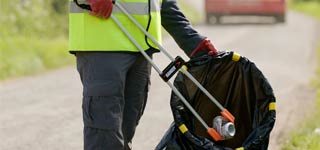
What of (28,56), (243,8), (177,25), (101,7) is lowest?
(243,8)

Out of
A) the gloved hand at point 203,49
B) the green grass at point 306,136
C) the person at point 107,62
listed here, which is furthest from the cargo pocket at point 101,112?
the green grass at point 306,136

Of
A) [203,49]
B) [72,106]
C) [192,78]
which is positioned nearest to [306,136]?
[203,49]

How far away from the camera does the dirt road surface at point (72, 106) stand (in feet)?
22.0

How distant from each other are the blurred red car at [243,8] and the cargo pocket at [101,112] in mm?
22952

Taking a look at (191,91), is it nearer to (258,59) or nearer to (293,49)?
(258,59)

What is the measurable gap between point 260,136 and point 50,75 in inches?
320

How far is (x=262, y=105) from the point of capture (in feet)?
13.9

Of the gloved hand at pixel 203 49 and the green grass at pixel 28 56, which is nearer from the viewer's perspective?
the gloved hand at pixel 203 49

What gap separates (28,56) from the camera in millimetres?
12664

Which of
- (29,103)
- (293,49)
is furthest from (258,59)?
(29,103)

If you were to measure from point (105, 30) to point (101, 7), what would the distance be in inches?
6.5

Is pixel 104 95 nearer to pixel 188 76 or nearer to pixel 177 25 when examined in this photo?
pixel 188 76

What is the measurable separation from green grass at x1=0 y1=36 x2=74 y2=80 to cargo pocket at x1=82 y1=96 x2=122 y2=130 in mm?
7413

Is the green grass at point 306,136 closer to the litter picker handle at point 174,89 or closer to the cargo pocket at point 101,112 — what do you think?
the litter picker handle at point 174,89
